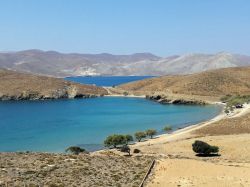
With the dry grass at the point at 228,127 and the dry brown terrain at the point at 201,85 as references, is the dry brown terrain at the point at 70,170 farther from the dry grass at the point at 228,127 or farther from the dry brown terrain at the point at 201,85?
the dry brown terrain at the point at 201,85

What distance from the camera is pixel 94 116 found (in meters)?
108

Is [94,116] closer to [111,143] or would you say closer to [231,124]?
[231,124]

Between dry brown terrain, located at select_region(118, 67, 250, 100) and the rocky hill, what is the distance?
17.0 metres

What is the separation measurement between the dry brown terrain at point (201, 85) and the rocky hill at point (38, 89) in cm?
1703

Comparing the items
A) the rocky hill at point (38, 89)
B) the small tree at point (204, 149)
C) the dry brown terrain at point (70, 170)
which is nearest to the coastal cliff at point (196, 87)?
the rocky hill at point (38, 89)

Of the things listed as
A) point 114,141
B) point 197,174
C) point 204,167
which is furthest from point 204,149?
point 197,174

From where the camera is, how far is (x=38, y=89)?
171 meters

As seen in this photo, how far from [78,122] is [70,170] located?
6093 cm

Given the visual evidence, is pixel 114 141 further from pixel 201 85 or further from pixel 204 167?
pixel 201 85

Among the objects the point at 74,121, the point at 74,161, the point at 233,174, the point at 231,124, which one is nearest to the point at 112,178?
the point at 74,161

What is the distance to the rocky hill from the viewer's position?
16600cm

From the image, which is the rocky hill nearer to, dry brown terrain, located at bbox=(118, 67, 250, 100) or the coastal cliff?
the coastal cliff

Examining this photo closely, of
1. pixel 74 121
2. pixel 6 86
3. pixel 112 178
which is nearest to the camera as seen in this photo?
pixel 112 178

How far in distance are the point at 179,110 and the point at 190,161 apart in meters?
80.2
